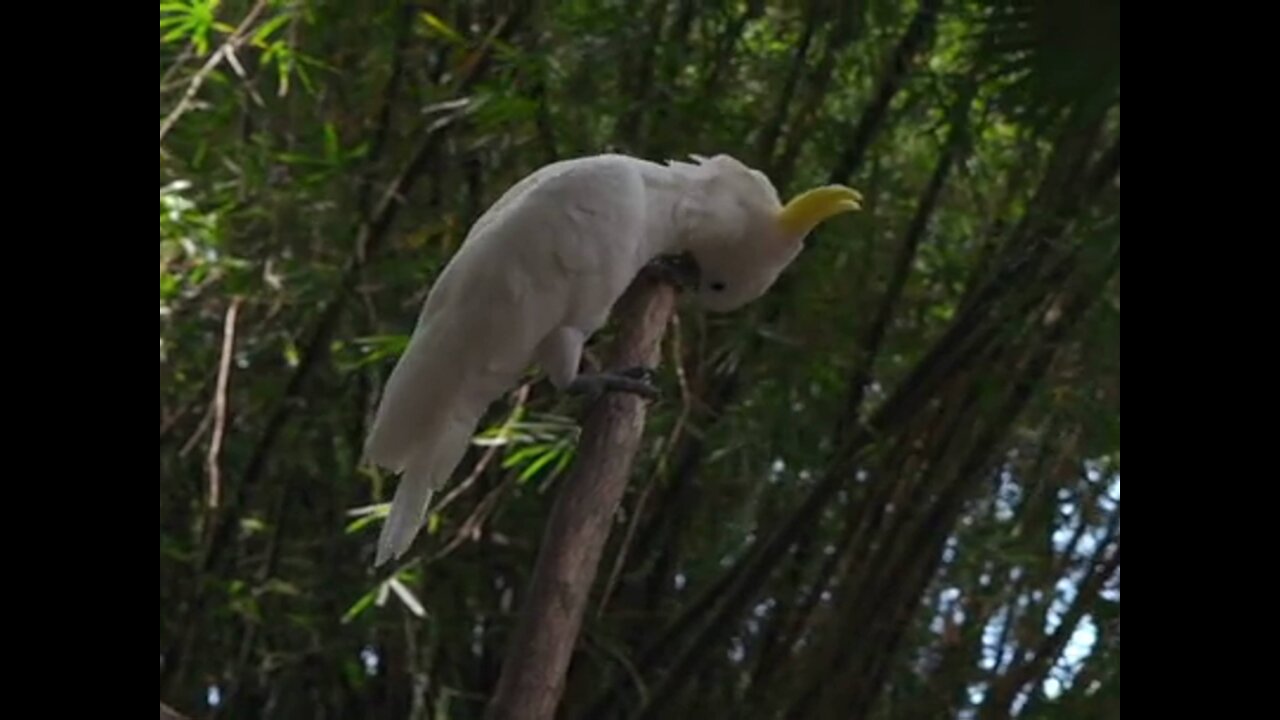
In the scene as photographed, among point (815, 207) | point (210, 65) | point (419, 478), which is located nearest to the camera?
point (419, 478)

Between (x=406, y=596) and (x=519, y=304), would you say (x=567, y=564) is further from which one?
(x=406, y=596)

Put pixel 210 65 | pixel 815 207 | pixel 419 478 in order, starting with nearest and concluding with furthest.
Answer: pixel 419 478 → pixel 815 207 → pixel 210 65

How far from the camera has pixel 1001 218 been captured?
1995 millimetres

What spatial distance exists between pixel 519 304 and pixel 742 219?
0.22m

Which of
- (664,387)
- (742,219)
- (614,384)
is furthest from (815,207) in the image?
(664,387)

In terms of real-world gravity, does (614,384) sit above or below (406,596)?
above

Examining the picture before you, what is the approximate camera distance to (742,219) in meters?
1.25

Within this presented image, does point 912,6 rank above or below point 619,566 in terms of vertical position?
above

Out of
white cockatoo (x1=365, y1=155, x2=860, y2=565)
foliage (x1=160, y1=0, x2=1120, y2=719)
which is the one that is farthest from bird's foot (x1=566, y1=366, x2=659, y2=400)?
foliage (x1=160, y1=0, x2=1120, y2=719)

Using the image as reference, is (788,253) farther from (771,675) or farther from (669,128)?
(771,675)
